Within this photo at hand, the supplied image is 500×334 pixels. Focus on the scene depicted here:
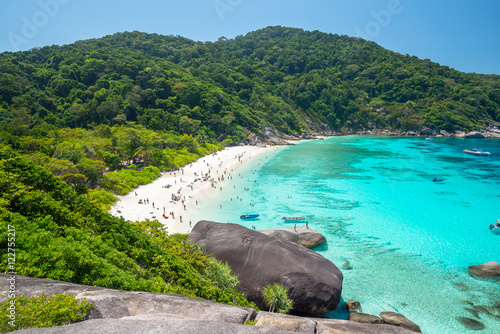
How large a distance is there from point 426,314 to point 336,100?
432ft

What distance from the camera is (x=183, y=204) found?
33.4 metres

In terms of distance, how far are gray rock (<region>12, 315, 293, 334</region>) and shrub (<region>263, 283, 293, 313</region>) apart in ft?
27.6

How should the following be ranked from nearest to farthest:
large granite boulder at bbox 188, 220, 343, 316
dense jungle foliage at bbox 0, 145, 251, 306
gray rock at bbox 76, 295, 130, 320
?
gray rock at bbox 76, 295, 130, 320 < dense jungle foliage at bbox 0, 145, 251, 306 < large granite boulder at bbox 188, 220, 343, 316

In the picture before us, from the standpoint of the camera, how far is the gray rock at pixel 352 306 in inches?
638

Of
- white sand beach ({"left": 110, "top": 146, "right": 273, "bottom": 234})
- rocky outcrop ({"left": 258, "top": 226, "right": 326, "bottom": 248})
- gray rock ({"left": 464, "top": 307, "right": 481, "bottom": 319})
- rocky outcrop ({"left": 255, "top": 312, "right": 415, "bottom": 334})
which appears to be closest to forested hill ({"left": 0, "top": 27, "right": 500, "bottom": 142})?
white sand beach ({"left": 110, "top": 146, "right": 273, "bottom": 234})

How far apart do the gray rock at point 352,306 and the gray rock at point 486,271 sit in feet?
36.4

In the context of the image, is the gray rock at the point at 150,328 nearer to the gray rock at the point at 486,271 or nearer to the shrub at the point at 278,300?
the shrub at the point at 278,300

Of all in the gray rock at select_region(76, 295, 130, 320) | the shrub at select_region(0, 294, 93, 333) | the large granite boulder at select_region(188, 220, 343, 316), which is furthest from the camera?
the large granite boulder at select_region(188, 220, 343, 316)

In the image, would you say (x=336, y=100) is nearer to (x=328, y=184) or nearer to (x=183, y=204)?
(x=328, y=184)

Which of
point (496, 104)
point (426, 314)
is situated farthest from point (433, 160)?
point (496, 104)

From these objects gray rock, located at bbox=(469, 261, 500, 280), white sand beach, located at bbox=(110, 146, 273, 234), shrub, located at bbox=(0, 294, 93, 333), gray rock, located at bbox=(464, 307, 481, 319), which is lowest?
gray rock, located at bbox=(464, 307, 481, 319)

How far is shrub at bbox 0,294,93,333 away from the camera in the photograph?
5593 mm

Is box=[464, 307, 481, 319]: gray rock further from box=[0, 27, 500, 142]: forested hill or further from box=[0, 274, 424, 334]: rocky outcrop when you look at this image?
box=[0, 27, 500, 142]: forested hill

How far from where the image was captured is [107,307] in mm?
6703
